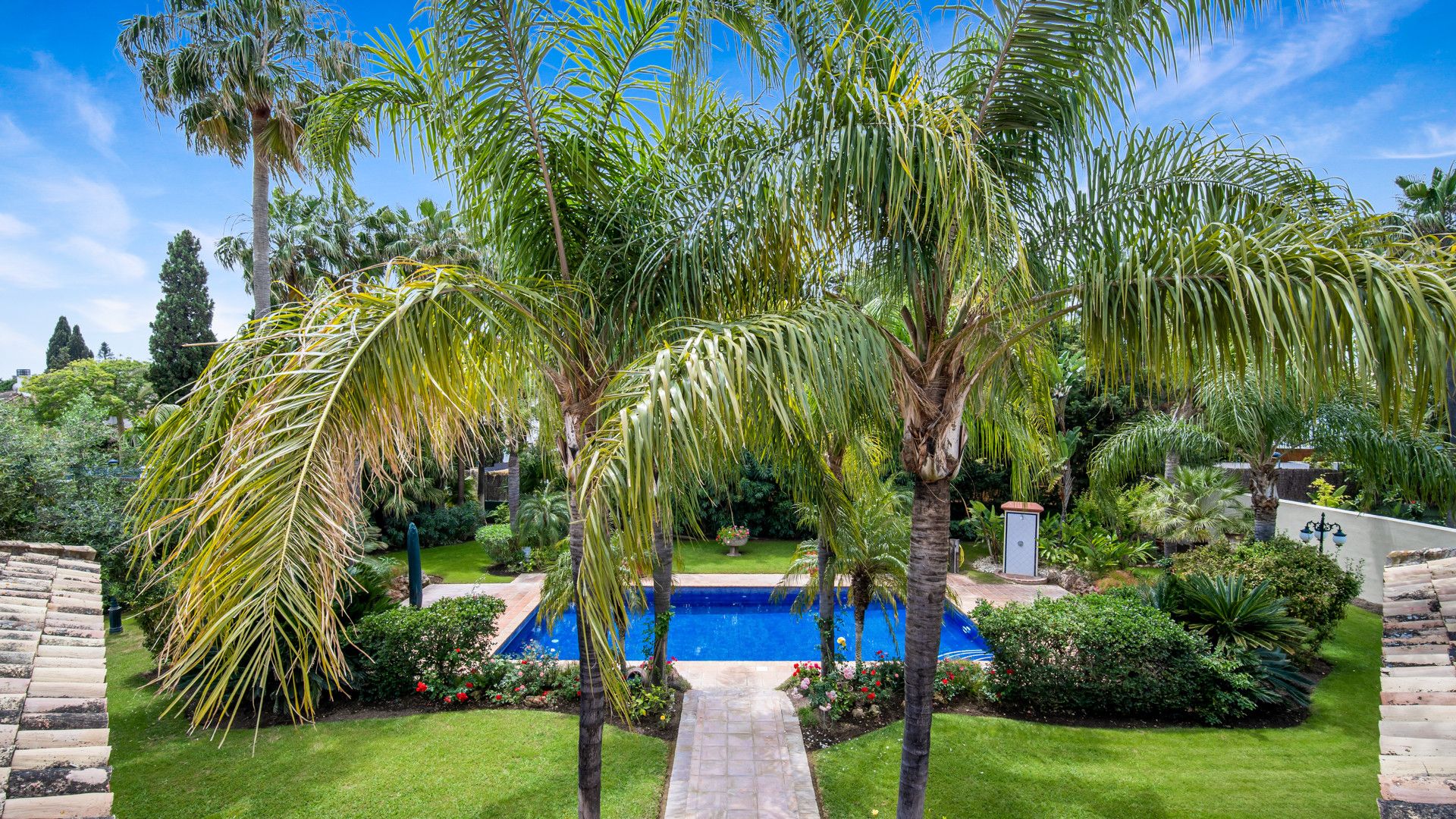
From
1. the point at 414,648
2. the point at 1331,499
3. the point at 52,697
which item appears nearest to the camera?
the point at 52,697

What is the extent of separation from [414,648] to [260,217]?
9174 mm

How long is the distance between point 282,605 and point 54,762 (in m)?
0.88

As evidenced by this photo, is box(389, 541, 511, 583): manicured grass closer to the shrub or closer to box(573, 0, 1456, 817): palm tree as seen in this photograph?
the shrub

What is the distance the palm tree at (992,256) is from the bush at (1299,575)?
20.1 ft

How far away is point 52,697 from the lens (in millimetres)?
2811

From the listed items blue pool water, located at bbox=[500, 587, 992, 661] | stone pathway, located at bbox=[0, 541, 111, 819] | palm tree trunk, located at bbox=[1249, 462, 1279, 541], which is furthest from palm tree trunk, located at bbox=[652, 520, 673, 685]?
palm tree trunk, located at bbox=[1249, 462, 1279, 541]

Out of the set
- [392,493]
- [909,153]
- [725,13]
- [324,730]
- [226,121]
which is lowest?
[324,730]

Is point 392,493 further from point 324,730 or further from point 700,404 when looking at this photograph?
point 700,404

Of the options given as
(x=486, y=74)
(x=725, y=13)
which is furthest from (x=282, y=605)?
(x=725, y=13)

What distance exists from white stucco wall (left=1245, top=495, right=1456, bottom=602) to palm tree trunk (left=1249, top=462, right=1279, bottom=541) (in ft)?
4.16

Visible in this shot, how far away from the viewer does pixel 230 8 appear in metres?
11.4

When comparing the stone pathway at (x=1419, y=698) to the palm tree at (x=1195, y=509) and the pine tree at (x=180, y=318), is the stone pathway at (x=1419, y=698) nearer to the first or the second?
the palm tree at (x=1195, y=509)

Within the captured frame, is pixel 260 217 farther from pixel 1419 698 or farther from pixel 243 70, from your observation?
pixel 1419 698

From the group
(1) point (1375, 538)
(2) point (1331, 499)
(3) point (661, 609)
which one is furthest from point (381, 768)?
(2) point (1331, 499)
